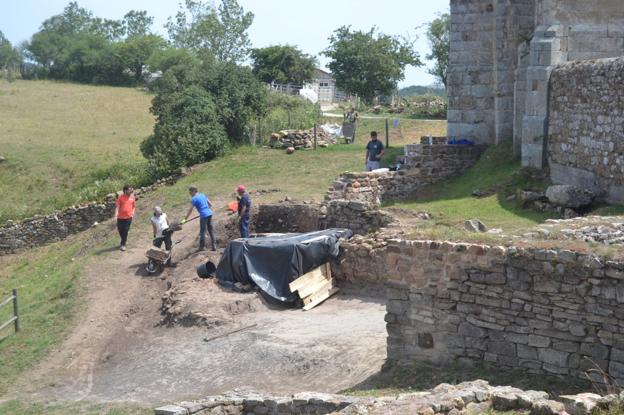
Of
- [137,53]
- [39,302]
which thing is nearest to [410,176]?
[39,302]

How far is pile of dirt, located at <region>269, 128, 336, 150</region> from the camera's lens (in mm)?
30109

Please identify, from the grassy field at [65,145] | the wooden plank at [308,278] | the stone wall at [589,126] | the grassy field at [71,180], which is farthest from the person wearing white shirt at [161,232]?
the grassy field at [65,145]

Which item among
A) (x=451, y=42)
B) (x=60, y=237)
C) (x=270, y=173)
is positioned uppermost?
(x=451, y=42)

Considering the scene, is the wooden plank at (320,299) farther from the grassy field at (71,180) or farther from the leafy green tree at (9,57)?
the leafy green tree at (9,57)

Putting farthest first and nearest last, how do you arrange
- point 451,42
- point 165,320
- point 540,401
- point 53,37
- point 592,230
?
point 53,37 < point 451,42 < point 165,320 < point 592,230 < point 540,401

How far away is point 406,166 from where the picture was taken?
68.9ft

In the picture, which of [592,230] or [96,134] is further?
[96,134]

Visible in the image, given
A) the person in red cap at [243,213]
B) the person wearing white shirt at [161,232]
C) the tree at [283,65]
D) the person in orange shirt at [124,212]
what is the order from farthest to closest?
the tree at [283,65]
the person in orange shirt at [124,212]
the person wearing white shirt at [161,232]
the person in red cap at [243,213]

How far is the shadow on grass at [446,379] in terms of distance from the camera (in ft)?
32.2

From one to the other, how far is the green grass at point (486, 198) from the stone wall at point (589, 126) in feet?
2.97

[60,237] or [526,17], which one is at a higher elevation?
[526,17]

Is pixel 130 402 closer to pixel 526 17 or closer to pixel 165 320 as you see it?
pixel 165 320

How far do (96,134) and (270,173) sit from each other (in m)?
19.0

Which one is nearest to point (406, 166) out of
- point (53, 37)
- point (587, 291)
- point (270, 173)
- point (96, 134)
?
point (270, 173)
